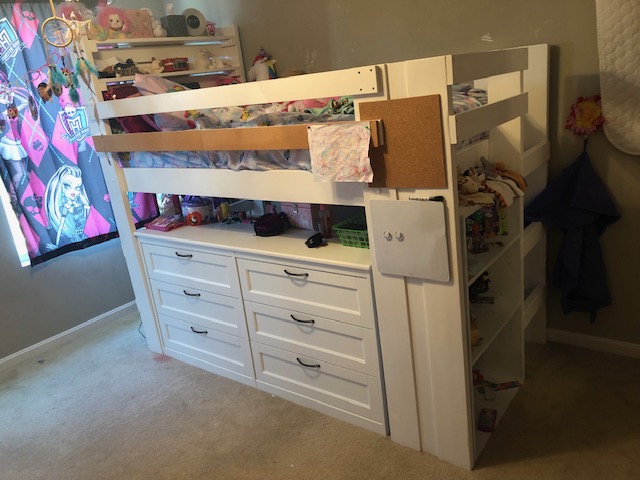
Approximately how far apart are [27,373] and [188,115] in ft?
5.80

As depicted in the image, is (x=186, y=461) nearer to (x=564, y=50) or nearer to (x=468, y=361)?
(x=468, y=361)

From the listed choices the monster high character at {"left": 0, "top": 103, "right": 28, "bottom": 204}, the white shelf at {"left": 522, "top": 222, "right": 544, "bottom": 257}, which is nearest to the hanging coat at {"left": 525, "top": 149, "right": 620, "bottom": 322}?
the white shelf at {"left": 522, "top": 222, "right": 544, "bottom": 257}

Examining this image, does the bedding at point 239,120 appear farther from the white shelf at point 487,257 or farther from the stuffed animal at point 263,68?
the stuffed animal at point 263,68

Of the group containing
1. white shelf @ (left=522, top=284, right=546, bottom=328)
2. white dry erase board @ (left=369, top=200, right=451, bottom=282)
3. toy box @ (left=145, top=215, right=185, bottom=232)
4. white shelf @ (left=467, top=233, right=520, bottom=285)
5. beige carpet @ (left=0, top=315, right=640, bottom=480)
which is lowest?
beige carpet @ (left=0, top=315, right=640, bottom=480)

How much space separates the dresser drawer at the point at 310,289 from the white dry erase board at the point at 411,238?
0.20 m

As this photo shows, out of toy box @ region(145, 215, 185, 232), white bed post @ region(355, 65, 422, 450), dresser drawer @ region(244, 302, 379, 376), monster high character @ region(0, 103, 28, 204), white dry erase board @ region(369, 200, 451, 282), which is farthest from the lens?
monster high character @ region(0, 103, 28, 204)

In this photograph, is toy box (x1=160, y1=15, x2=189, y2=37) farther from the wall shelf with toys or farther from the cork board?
the cork board

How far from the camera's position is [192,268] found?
2637mm

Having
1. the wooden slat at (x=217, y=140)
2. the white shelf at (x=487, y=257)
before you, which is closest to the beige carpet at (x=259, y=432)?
the white shelf at (x=487, y=257)

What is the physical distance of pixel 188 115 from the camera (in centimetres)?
245

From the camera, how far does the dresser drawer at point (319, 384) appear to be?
7.05 ft

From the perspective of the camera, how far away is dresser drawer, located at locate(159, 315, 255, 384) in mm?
2582

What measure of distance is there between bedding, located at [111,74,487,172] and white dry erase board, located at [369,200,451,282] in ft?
0.51

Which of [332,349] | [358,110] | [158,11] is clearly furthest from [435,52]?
[158,11]
